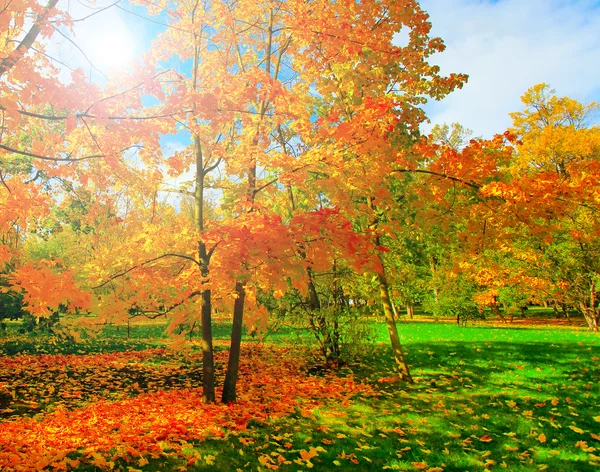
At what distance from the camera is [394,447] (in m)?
4.58

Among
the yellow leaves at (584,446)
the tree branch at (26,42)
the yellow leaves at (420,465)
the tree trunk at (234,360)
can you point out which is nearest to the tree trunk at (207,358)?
the tree trunk at (234,360)

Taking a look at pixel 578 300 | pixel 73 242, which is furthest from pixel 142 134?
pixel 73 242

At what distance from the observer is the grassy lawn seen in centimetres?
416

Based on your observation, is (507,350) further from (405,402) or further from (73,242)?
(73,242)

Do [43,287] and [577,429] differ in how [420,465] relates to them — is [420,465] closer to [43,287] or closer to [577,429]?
[577,429]

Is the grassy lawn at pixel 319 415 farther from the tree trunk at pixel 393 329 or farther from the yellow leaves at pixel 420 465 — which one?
the tree trunk at pixel 393 329

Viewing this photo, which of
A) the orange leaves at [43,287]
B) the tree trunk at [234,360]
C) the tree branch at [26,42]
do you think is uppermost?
the tree branch at [26,42]

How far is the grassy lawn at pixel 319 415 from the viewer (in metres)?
4.16

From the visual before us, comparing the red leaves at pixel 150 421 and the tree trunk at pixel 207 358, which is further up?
the tree trunk at pixel 207 358

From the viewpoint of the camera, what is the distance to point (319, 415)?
5836mm

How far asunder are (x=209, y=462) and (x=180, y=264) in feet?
12.4

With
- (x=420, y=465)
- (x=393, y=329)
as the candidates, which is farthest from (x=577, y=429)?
(x=393, y=329)

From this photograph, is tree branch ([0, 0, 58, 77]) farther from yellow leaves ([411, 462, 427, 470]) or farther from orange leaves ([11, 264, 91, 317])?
yellow leaves ([411, 462, 427, 470])

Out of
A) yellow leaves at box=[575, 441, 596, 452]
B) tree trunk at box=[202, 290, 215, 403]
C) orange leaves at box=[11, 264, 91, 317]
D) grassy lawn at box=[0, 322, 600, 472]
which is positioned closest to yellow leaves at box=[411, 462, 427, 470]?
grassy lawn at box=[0, 322, 600, 472]
